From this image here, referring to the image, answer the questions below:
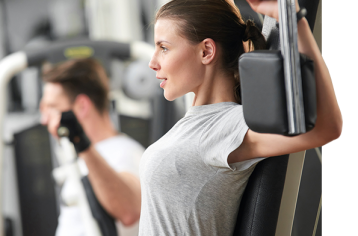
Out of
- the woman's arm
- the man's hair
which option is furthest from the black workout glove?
the woman's arm

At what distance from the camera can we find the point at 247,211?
636mm

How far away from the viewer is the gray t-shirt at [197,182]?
594 millimetres

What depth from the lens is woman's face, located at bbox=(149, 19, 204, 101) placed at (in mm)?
667

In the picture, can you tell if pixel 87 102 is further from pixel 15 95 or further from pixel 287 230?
pixel 287 230

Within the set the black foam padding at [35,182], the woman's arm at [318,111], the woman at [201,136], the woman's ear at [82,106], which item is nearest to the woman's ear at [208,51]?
the woman at [201,136]

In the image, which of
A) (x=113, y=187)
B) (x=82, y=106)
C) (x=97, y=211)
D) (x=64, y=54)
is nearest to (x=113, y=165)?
(x=113, y=187)

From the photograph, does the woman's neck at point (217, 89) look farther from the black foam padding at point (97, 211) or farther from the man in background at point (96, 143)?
the black foam padding at point (97, 211)

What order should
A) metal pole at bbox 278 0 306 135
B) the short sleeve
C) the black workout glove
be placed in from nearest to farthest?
metal pole at bbox 278 0 306 135 < the short sleeve < the black workout glove

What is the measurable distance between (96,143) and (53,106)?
1.01 ft

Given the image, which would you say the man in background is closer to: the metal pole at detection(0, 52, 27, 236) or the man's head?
the man's head

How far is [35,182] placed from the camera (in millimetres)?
1688

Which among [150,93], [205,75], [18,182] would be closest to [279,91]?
[205,75]

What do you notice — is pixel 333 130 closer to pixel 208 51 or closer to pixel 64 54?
pixel 208 51

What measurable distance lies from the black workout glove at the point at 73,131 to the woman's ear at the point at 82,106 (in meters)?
0.03
